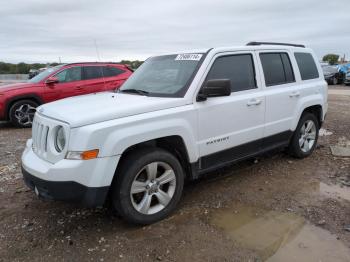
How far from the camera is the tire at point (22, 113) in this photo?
8.30 meters

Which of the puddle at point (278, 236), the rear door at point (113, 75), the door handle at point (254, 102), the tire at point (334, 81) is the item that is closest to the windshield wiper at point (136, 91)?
the door handle at point (254, 102)

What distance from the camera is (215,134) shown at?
3.83 metres

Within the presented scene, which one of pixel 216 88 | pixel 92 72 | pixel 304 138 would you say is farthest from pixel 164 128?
pixel 92 72

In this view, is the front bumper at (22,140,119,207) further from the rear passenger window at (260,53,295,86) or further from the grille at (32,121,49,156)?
the rear passenger window at (260,53,295,86)

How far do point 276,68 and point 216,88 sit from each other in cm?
166

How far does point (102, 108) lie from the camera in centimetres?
319

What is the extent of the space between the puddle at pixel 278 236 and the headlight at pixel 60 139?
1749 mm

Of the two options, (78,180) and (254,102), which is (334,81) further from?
(78,180)

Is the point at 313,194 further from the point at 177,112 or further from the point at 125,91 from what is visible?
the point at 125,91

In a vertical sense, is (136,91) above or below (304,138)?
above

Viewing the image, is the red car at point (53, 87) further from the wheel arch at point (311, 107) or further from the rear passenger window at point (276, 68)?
the wheel arch at point (311, 107)

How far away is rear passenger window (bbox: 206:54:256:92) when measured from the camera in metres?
3.94

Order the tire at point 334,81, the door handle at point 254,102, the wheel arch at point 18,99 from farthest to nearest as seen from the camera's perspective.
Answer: the tire at point 334,81 → the wheel arch at point 18,99 → the door handle at point 254,102

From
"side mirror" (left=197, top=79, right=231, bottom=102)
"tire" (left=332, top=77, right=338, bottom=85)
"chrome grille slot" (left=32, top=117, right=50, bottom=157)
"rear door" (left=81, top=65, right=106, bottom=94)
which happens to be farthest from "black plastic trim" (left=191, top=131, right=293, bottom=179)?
"tire" (left=332, top=77, right=338, bottom=85)
